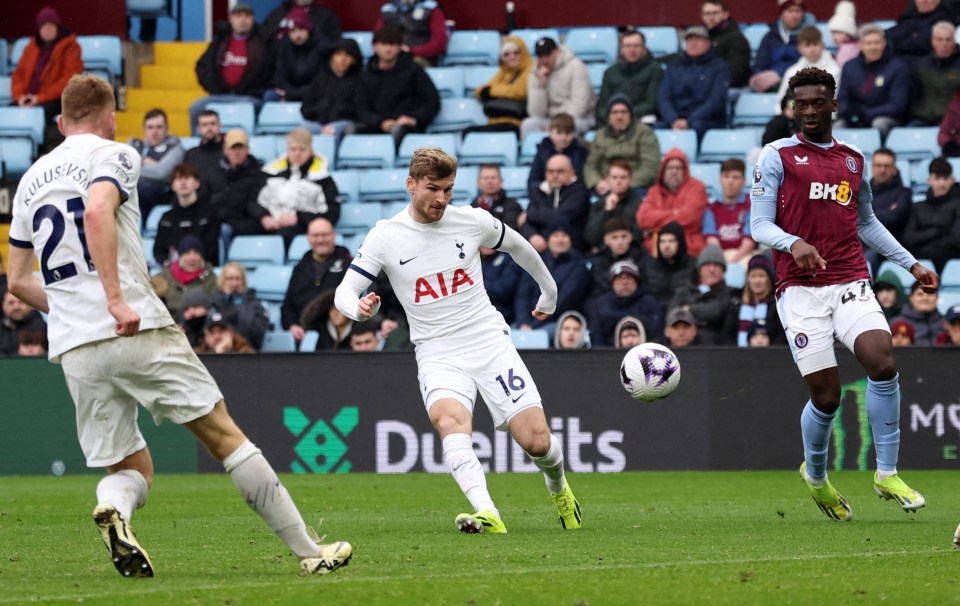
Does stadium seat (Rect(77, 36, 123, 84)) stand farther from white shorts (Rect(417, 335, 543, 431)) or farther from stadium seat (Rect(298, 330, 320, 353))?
white shorts (Rect(417, 335, 543, 431))

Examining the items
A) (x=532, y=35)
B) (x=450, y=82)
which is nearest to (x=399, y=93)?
(x=450, y=82)

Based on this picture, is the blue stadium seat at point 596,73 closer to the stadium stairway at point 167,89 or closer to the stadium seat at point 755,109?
the stadium seat at point 755,109

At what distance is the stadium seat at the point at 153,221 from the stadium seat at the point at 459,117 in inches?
133

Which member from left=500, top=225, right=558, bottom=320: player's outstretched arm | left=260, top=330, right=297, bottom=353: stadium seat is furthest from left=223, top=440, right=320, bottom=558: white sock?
left=260, top=330, right=297, bottom=353: stadium seat

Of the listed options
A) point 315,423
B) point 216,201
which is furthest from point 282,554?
point 216,201

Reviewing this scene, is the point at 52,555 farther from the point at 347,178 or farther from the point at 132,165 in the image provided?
the point at 347,178

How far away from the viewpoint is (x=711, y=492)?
11.7 metres

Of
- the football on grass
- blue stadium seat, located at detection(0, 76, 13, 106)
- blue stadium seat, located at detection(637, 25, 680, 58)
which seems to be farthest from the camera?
blue stadium seat, located at detection(0, 76, 13, 106)

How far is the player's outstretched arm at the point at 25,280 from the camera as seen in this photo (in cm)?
654

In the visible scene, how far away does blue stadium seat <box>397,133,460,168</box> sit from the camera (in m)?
18.7

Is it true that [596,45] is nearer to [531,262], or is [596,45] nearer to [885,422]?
[531,262]

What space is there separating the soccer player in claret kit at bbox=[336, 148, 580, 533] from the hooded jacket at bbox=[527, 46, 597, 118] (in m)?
9.29

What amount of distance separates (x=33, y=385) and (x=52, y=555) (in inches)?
299

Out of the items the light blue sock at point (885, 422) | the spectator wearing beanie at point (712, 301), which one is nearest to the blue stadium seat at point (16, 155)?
the spectator wearing beanie at point (712, 301)
